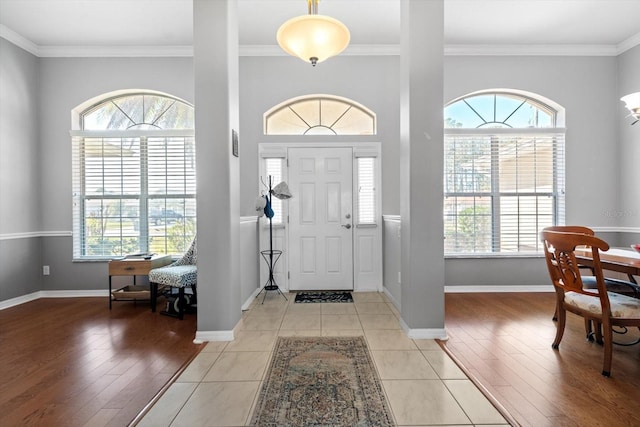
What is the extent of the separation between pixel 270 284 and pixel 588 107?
5.10m

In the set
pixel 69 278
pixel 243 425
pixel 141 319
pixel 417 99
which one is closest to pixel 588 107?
pixel 417 99

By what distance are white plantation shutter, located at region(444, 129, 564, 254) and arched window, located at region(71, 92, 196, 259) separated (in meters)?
3.74

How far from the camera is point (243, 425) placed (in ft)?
5.61

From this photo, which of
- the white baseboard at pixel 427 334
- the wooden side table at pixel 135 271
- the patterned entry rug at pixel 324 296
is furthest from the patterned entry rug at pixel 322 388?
the wooden side table at pixel 135 271

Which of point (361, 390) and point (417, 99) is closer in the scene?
point (361, 390)

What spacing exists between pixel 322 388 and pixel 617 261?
228cm

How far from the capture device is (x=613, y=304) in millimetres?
2225

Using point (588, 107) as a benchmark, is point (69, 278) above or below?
below

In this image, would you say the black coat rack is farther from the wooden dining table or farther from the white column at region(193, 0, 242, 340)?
the wooden dining table

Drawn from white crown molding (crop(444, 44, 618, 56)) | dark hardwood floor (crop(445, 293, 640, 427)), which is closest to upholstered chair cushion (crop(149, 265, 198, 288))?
dark hardwood floor (crop(445, 293, 640, 427))

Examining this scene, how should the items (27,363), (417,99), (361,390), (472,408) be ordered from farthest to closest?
(417,99), (27,363), (361,390), (472,408)

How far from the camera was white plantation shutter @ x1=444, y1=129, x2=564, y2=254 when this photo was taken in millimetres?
4547

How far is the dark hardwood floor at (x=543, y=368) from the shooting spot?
1.82 metres

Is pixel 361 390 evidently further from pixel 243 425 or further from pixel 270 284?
pixel 270 284
